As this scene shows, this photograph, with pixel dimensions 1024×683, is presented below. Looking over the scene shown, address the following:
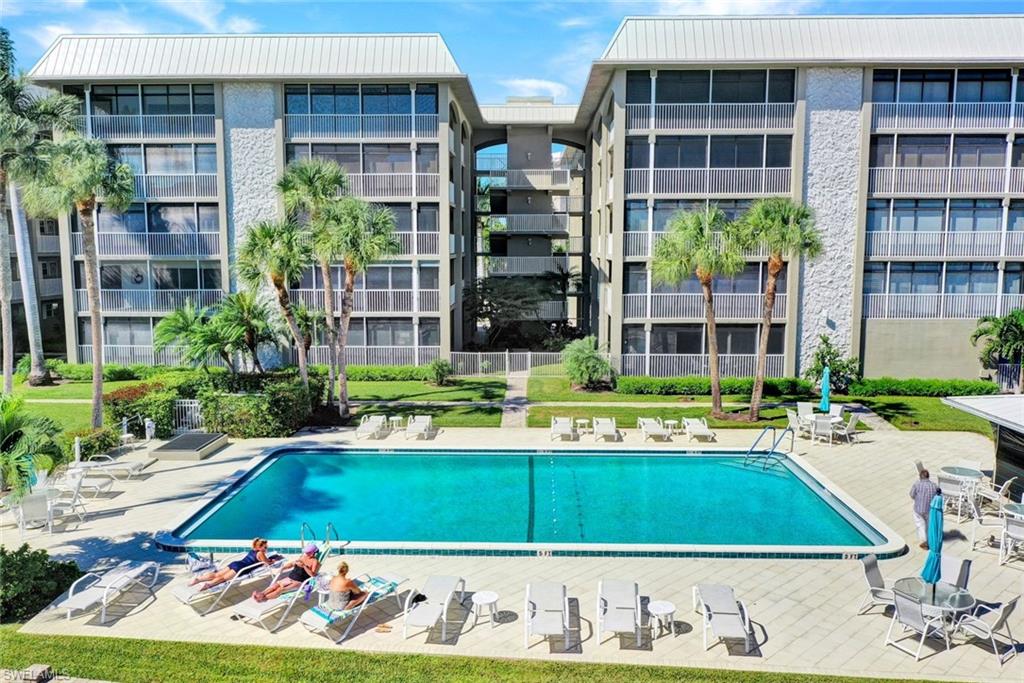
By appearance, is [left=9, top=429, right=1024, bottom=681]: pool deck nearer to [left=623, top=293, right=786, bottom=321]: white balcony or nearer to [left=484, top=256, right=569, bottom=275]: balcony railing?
[left=623, top=293, right=786, bottom=321]: white balcony

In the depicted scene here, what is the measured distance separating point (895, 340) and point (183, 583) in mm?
26424

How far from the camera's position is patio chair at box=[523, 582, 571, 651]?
1074 centimetres

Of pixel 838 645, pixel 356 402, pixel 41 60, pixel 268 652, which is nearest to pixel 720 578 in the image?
pixel 838 645

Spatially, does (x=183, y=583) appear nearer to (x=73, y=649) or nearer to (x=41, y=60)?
(x=73, y=649)

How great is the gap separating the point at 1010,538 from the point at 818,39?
20594mm

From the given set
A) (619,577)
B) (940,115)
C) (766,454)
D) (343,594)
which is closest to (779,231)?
(766,454)

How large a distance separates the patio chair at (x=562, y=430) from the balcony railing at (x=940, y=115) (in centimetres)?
1682

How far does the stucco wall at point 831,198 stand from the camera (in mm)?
29109

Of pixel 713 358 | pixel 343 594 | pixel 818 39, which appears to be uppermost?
pixel 818 39

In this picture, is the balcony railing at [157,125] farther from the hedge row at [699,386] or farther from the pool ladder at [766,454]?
the pool ladder at [766,454]

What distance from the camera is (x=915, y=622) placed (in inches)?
424

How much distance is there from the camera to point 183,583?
12.9 m


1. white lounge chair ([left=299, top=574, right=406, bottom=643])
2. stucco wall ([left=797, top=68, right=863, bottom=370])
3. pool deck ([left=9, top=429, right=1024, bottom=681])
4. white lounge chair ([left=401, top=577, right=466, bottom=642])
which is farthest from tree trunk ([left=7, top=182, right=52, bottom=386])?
stucco wall ([left=797, top=68, right=863, bottom=370])

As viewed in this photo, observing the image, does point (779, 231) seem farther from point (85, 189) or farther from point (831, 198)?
point (85, 189)
